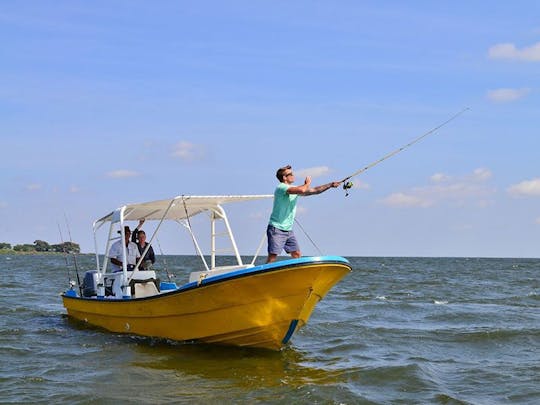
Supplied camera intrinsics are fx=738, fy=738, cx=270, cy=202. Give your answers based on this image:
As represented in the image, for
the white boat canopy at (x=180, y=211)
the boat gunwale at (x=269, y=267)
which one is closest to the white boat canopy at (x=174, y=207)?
the white boat canopy at (x=180, y=211)

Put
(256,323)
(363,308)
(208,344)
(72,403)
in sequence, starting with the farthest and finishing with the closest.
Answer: (363,308) → (208,344) → (256,323) → (72,403)

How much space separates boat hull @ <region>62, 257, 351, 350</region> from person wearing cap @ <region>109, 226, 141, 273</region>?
2098 mm

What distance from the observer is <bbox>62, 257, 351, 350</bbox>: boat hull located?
10.3 meters

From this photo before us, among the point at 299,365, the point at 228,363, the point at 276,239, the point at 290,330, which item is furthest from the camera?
the point at 290,330

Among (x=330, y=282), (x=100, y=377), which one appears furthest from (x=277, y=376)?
(x=100, y=377)

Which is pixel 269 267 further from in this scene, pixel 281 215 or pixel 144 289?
pixel 144 289

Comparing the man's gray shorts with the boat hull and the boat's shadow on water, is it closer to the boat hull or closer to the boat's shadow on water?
the boat hull

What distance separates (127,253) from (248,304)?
4335mm

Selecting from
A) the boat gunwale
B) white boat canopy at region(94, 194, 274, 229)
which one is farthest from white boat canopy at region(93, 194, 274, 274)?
the boat gunwale

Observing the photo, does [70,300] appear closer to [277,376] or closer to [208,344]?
[208,344]

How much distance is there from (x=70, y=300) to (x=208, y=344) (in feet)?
17.8

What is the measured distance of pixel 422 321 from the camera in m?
17.1

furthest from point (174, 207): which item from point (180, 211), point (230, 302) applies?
point (230, 302)

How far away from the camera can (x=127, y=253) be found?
14.3 metres
